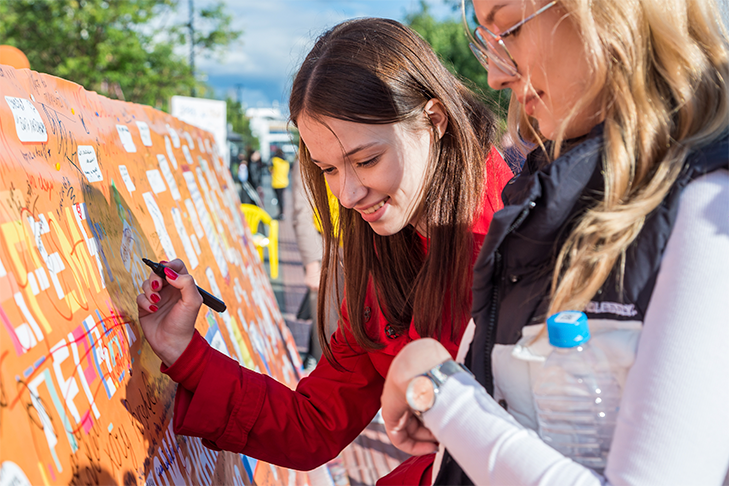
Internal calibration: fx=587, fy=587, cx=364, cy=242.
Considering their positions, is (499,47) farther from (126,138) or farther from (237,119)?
(237,119)

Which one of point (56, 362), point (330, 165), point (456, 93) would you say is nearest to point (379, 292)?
point (330, 165)

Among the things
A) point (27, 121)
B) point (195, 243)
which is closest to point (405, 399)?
point (27, 121)

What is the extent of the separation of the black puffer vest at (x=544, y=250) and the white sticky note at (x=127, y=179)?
123 centimetres

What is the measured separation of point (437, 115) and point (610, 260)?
0.96 m

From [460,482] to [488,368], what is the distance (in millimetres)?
226

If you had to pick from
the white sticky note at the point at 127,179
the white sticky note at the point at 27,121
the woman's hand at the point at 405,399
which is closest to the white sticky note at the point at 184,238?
the white sticky note at the point at 127,179

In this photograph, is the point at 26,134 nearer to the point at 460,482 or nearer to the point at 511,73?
the point at 511,73

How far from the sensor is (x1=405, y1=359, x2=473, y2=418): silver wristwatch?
3.32 feet

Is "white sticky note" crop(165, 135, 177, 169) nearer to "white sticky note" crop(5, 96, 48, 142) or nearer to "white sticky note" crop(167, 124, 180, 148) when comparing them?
"white sticky note" crop(167, 124, 180, 148)

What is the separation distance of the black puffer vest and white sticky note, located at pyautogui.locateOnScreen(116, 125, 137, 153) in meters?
1.35

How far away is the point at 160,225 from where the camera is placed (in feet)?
6.86

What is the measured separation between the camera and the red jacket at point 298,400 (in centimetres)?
162

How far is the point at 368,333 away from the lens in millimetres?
1859

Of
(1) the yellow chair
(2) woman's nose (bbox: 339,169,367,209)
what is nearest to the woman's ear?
(2) woman's nose (bbox: 339,169,367,209)
